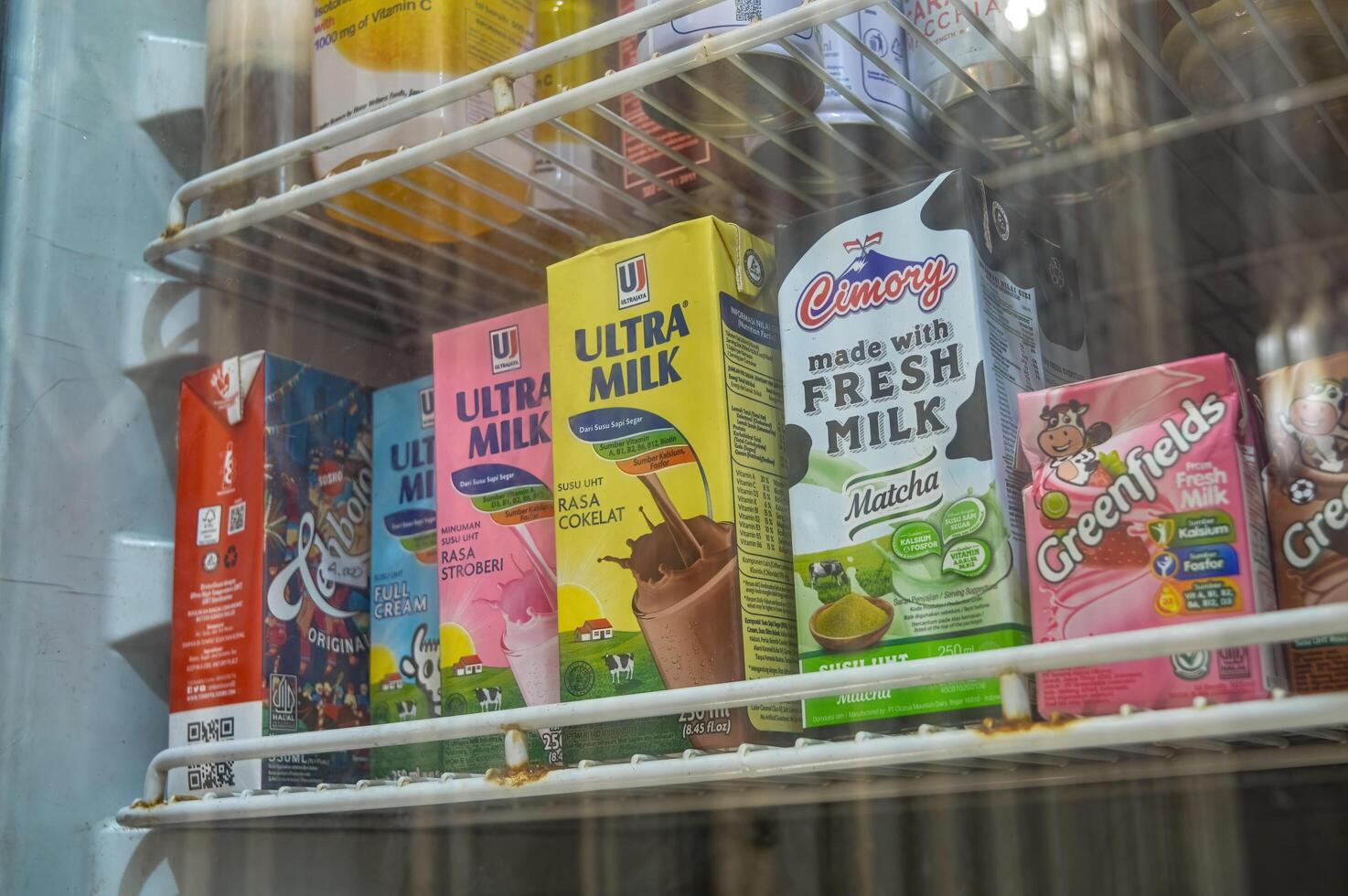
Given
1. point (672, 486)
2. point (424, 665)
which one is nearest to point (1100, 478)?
point (672, 486)

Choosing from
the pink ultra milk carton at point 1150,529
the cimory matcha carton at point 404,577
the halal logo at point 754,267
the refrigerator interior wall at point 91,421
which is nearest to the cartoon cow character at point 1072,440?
→ the pink ultra milk carton at point 1150,529

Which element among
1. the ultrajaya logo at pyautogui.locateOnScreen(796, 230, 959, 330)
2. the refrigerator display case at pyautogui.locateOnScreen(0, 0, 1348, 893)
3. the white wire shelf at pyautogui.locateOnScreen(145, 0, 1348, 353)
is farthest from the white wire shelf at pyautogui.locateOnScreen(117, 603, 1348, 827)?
the white wire shelf at pyautogui.locateOnScreen(145, 0, 1348, 353)

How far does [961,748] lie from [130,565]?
0.67 m

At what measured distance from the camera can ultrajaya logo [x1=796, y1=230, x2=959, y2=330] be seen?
0.77 meters

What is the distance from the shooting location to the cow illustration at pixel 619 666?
0.82 m

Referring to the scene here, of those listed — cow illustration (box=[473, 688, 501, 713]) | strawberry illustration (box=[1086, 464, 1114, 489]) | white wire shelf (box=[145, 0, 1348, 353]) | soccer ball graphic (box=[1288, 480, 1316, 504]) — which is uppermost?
white wire shelf (box=[145, 0, 1348, 353])

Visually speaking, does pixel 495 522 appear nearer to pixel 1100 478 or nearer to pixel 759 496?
pixel 759 496

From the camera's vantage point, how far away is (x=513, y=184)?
1.02m

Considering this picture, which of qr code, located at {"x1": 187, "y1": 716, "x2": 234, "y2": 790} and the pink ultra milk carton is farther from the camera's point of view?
qr code, located at {"x1": 187, "y1": 716, "x2": 234, "y2": 790}

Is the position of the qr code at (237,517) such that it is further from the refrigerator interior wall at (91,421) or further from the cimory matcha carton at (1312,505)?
the cimory matcha carton at (1312,505)

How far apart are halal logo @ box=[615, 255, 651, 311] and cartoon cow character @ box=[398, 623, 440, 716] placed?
31cm

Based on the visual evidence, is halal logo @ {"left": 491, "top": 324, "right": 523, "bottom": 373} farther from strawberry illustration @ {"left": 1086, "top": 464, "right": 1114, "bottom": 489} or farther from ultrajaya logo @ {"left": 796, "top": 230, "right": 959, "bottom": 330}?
strawberry illustration @ {"left": 1086, "top": 464, "right": 1114, "bottom": 489}

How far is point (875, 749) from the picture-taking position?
68cm

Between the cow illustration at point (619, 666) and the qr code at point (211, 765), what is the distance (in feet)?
1.01
